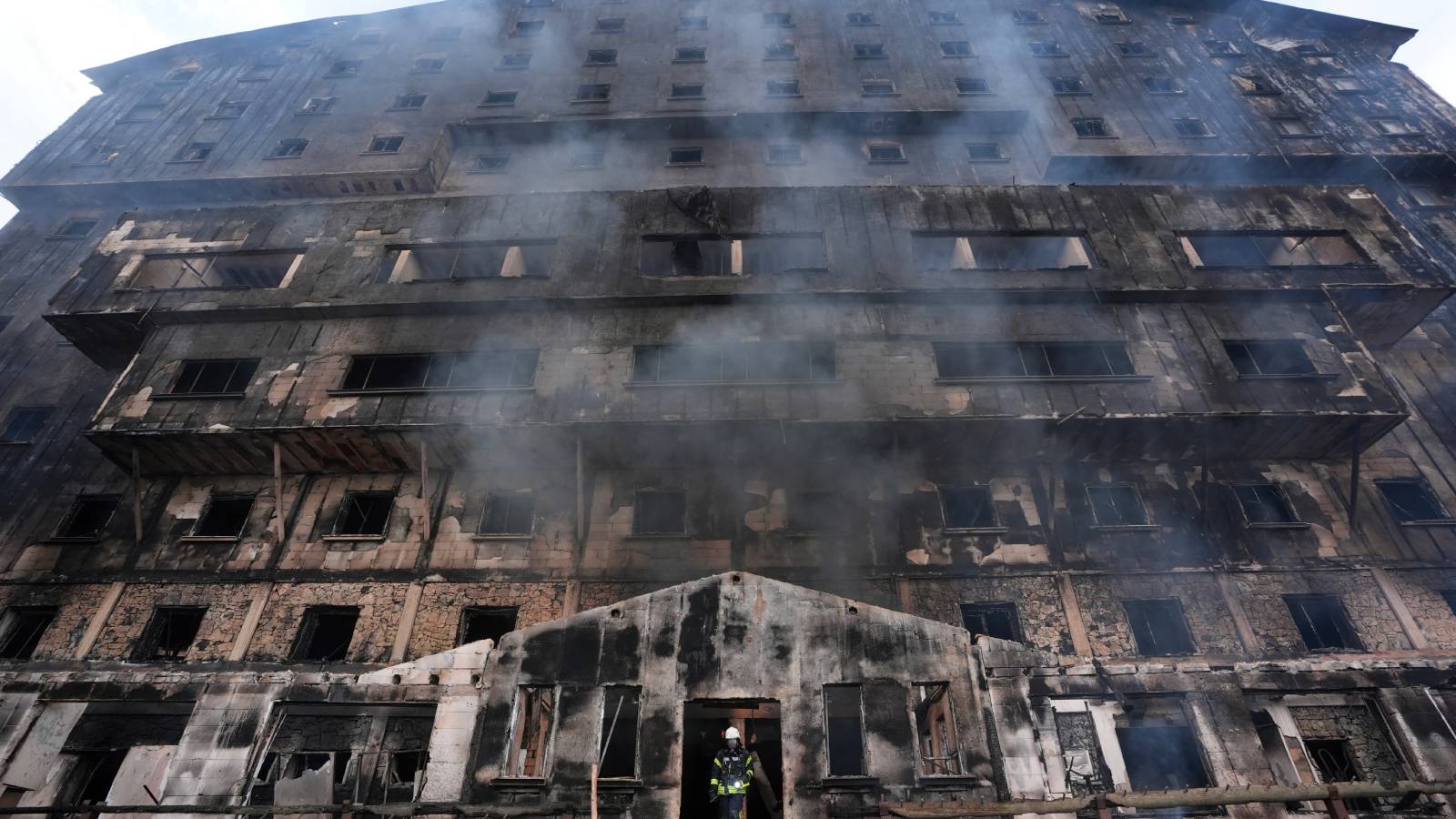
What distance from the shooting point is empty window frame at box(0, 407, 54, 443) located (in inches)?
747

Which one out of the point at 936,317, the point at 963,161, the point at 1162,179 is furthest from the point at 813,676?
the point at 1162,179

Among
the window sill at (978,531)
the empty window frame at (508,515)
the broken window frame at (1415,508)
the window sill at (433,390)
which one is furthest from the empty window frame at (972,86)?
the empty window frame at (508,515)

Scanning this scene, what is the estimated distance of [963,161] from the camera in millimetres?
25328

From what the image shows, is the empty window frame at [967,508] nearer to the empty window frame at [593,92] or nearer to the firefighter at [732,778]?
the firefighter at [732,778]

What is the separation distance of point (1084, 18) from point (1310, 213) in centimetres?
1610

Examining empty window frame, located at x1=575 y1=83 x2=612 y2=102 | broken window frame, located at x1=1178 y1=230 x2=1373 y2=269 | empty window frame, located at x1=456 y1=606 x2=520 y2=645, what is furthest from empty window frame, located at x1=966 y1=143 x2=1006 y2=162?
empty window frame, located at x1=456 y1=606 x2=520 y2=645

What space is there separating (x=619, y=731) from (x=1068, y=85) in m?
28.7

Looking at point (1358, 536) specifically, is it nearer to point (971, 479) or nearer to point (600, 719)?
point (971, 479)

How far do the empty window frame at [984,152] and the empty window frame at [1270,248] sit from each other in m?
8.84

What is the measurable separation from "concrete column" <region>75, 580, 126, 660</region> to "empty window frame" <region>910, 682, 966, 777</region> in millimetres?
17103

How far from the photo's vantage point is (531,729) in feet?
33.3

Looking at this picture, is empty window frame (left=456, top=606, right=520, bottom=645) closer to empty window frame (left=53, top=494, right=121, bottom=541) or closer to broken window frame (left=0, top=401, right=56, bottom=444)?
empty window frame (left=53, top=494, right=121, bottom=541)

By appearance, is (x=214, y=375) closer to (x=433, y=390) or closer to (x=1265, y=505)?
(x=433, y=390)

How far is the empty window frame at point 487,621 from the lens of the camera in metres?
14.5
